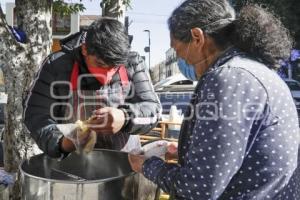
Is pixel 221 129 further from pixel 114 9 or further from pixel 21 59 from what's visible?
pixel 114 9

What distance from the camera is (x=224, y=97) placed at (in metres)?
1.27

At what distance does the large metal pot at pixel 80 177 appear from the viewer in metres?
1.58

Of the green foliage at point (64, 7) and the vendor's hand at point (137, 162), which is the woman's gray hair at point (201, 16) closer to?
the vendor's hand at point (137, 162)

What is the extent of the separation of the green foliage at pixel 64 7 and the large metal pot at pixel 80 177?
195 cm

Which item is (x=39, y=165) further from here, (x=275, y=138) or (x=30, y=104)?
(x=275, y=138)

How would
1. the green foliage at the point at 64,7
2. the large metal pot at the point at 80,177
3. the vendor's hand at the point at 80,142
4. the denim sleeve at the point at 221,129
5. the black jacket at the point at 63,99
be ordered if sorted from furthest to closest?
the green foliage at the point at 64,7 < the black jacket at the point at 63,99 < the vendor's hand at the point at 80,142 < the large metal pot at the point at 80,177 < the denim sleeve at the point at 221,129

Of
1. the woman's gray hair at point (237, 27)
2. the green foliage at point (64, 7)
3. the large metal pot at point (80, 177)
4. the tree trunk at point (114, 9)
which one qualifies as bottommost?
the large metal pot at point (80, 177)

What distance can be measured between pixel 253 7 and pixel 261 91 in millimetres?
333

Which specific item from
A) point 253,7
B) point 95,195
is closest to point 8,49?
point 95,195

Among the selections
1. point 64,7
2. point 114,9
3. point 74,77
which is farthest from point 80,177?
point 114,9

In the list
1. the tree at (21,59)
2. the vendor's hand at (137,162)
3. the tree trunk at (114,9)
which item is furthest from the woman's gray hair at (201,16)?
the tree trunk at (114,9)

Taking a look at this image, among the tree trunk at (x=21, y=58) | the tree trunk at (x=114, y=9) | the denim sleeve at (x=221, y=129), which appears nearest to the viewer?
the denim sleeve at (x=221, y=129)

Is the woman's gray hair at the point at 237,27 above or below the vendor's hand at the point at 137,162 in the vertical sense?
above

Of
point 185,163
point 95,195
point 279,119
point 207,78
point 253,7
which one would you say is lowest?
point 95,195
